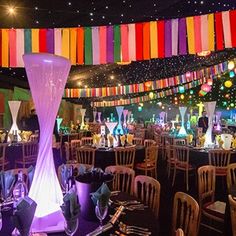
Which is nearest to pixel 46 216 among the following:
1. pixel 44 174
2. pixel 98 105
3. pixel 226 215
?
pixel 44 174

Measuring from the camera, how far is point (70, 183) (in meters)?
2.11

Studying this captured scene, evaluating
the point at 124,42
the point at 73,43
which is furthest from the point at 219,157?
the point at 73,43

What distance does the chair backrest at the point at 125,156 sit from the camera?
4.49m

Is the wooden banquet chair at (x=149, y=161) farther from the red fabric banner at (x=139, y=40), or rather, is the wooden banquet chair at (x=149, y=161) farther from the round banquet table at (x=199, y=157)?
the red fabric banner at (x=139, y=40)

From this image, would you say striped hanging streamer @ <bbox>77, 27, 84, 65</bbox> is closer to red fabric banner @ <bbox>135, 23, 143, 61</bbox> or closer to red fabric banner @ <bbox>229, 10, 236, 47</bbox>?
red fabric banner @ <bbox>135, 23, 143, 61</bbox>

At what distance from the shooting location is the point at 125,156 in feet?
15.6

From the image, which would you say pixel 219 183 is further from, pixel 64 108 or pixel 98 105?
pixel 98 105

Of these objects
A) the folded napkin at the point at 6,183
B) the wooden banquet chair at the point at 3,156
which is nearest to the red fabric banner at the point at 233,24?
the folded napkin at the point at 6,183

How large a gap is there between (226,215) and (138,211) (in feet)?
3.28

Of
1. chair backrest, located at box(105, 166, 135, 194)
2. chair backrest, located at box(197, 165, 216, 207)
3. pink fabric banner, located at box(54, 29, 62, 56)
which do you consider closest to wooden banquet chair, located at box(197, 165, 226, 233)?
chair backrest, located at box(197, 165, 216, 207)

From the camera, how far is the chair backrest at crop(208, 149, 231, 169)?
435cm

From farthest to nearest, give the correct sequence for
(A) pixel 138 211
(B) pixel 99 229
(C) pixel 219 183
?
(C) pixel 219 183 → (A) pixel 138 211 → (B) pixel 99 229

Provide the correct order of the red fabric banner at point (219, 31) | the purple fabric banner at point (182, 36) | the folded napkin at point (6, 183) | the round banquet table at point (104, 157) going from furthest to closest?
the round banquet table at point (104, 157)
the purple fabric banner at point (182, 36)
the red fabric banner at point (219, 31)
the folded napkin at point (6, 183)

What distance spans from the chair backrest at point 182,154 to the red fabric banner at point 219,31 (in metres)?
1.80
